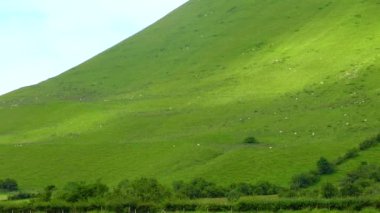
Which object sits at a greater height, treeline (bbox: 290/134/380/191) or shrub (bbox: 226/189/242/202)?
treeline (bbox: 290/134/380/191)

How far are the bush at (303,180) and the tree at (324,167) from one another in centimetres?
127

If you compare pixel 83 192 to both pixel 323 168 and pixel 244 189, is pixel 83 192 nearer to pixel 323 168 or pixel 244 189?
pixel 244 189

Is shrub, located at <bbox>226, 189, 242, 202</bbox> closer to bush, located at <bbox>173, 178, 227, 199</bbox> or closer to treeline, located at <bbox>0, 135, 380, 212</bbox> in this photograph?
treeline, located at <bbox>0, 135, 380, 212</bbox>

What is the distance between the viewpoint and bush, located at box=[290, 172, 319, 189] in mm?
70156

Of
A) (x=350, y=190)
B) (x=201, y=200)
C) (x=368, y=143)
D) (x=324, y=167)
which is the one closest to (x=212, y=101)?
(x=368, y=143)

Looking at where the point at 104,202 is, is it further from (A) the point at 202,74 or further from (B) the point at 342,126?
(A) the point at 202,74

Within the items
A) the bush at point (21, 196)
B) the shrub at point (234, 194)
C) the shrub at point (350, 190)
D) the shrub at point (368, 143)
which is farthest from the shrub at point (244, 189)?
the bush at point (21, 196)

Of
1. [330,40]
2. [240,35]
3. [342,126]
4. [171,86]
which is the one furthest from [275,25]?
[342,126]

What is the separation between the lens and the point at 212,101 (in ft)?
379

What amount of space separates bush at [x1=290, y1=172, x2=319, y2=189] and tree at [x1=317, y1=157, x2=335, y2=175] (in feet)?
4.16

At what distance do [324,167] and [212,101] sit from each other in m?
42.7

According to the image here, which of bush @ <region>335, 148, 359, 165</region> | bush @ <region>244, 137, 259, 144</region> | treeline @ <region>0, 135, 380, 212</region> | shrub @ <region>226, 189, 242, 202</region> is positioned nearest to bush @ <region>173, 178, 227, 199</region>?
treeline @ <region>0, 135, 380, 212</region>

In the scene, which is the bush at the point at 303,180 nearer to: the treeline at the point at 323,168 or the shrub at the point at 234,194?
the treeline at the point at 323,168

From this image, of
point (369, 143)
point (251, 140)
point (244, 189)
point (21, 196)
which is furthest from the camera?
point (251, 140)
